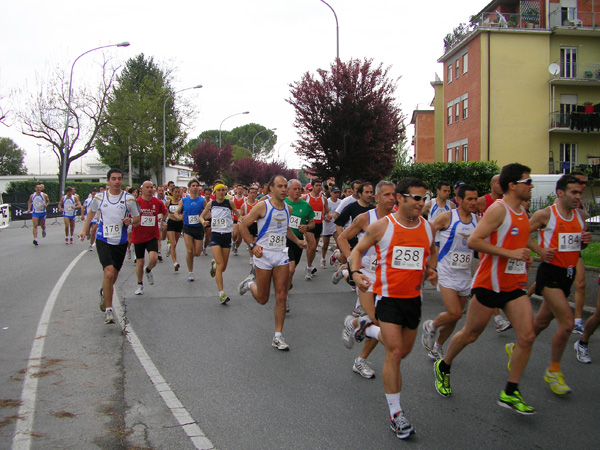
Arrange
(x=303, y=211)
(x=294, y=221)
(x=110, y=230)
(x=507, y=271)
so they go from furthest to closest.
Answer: (x=294, y=221) < (x=303, y=211) < (x=110, y=230) < (x=507, y=271)

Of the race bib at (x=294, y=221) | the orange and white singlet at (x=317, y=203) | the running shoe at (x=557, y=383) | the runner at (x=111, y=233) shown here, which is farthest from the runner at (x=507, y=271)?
the orange and white singlet at (x=317, y=203)

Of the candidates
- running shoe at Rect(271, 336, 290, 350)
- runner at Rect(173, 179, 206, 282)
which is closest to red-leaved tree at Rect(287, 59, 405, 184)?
runner at Rect(173, 179, 206, 282)

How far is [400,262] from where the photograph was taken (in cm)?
443

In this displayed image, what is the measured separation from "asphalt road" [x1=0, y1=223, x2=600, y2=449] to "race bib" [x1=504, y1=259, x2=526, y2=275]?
1092 millimetres

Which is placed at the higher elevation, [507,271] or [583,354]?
[507,271]

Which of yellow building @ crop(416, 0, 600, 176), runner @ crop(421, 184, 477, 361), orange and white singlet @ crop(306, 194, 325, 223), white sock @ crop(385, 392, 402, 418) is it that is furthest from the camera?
yellow building @ crop(416, 0, 600, 176)

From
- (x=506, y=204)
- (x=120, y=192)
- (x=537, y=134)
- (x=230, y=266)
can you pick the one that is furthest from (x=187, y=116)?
(x=506, y=204)

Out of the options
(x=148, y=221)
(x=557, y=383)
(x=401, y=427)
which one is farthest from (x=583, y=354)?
(x=148, y=221)

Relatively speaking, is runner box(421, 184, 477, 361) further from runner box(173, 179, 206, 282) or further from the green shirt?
runner box(173, 179, 206, 282)

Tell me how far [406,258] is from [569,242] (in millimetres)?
2011

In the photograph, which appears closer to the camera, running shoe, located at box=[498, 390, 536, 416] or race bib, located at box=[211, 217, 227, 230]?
running shoe, located at box=[498, 390, 536, 416]

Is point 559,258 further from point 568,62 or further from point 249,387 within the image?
point 568,62

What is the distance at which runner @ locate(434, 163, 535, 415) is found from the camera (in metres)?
4.50

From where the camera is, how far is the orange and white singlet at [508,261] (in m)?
4.67
